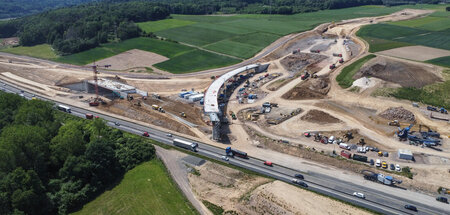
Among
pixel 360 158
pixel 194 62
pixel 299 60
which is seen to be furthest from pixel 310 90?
pixel 194 62

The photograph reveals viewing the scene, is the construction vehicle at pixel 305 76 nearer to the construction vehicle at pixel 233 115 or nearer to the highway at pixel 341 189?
the construction vehicle at pixel 233 115

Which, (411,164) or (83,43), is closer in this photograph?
(411,164)

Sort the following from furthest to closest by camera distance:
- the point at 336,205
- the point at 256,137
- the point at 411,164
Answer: the point at 256,137
the point at 411,164
the point at 336,205

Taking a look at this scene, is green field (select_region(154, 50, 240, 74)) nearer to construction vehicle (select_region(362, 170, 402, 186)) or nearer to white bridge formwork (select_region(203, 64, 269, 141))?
white bridge formwork (select_region(203, 64, 269, 141))

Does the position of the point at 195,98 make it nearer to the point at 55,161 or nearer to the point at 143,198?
the point at 55,161

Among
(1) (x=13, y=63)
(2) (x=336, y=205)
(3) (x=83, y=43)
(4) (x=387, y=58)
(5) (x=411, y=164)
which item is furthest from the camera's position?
(3) (x=83, y=43)

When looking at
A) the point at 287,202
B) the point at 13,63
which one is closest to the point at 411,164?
the point at 287,202

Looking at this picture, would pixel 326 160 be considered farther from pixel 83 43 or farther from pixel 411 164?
pixel 83 43
